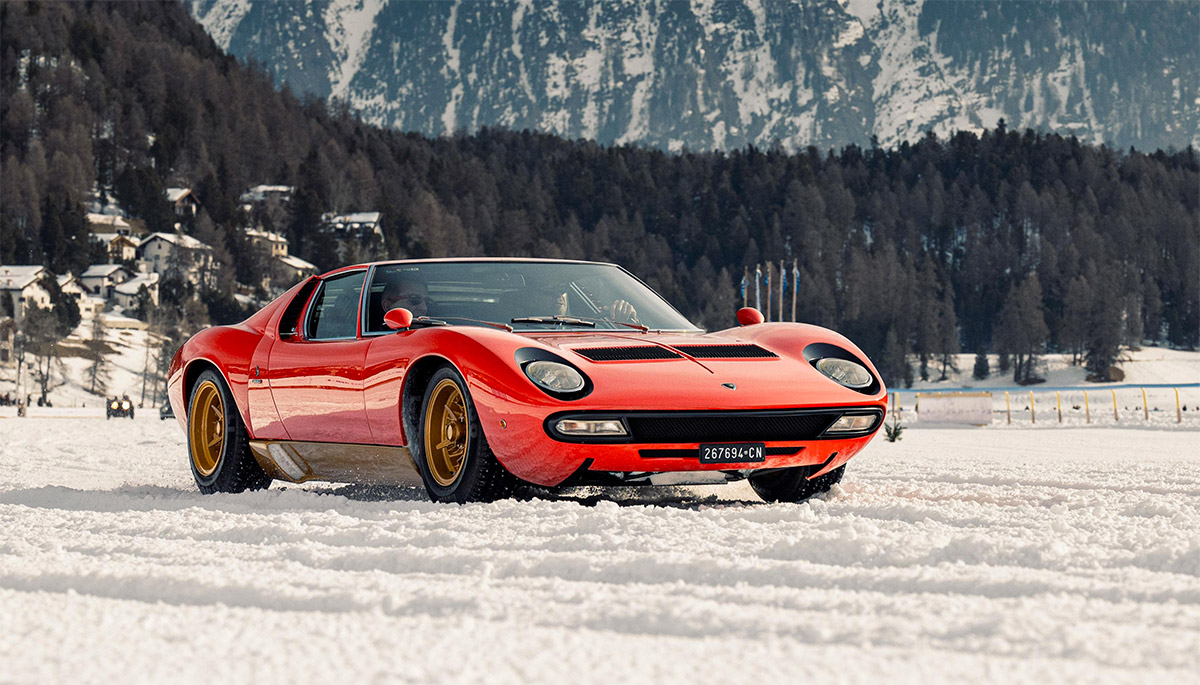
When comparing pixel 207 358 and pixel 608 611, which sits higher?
pixel 207 358

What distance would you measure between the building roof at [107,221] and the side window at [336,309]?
152 m

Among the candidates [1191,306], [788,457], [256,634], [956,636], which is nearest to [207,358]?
[788,457]

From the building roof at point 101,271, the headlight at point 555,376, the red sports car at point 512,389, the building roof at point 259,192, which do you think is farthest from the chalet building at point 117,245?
the headlight at point 555,376

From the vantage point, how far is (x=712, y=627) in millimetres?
3184

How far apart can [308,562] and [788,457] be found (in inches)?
96.3

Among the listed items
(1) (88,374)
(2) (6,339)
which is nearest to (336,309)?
(1) (88,374)

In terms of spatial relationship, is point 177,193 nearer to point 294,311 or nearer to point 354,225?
point 354,225

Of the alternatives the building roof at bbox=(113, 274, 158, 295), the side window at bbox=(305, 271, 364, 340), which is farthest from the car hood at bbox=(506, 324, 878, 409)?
the building roof at bbox=(113, 274, 158, 295)

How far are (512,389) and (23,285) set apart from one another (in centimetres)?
12810

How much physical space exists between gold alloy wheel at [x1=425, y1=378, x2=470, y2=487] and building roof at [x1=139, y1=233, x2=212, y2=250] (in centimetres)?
14566

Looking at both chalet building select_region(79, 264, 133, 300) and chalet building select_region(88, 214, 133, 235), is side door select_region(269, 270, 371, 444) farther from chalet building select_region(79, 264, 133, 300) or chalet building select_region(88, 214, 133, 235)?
chalet building select_region(88, 214, 133, 235)

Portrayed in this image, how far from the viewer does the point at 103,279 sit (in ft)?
454

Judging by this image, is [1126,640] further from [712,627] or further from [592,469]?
[592,469]

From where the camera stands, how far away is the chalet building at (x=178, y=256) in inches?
5675
